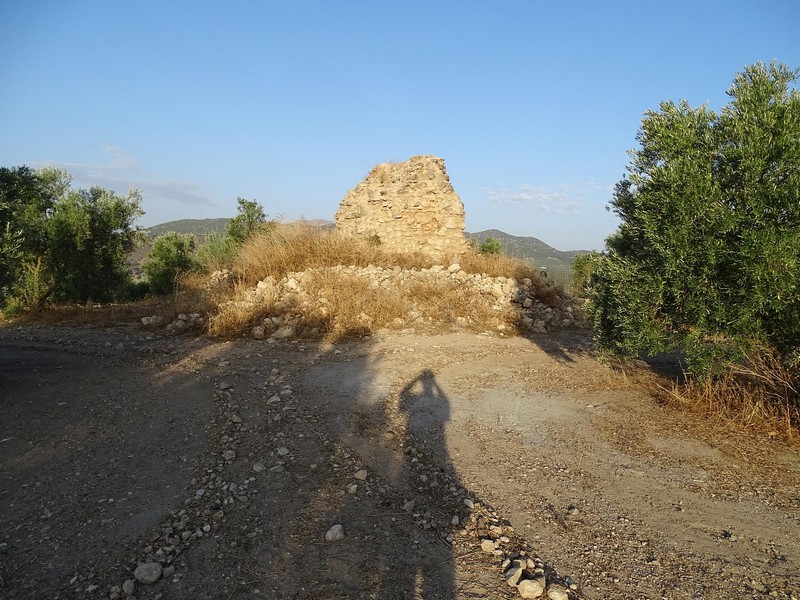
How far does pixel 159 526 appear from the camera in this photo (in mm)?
3154

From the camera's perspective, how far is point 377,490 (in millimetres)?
3635

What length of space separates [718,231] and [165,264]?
52.8ft

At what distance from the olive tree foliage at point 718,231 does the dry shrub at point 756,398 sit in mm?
333

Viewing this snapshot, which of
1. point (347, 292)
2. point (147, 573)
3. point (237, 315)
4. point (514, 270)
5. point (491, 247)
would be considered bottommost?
point (147, 573)

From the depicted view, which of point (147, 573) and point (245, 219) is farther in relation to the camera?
point (245, 219)

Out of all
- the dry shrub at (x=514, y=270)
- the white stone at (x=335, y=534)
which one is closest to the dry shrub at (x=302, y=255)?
the dry shrub at (x=514, y=270)

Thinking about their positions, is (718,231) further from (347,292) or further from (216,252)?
(216,252)

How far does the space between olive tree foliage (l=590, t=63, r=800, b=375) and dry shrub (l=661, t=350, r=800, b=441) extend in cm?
33

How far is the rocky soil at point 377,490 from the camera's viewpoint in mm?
2711

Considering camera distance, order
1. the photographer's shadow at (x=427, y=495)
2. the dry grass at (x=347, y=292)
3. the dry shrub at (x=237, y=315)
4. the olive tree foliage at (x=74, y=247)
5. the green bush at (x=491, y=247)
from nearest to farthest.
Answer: the photographer's shadow at (x=427, y=495) → the dry shrub at (x=237, y=315) → the dry grass at (x=347, y=292) → the olive tree foliage at (x=74, y=247) → the green bush at (x=491, y=247)

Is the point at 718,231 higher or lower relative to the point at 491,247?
lower

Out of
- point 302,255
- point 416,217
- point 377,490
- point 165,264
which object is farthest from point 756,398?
point 165,264

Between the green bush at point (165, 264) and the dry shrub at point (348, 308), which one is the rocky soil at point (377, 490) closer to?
the dry shrub at point (348, 308)

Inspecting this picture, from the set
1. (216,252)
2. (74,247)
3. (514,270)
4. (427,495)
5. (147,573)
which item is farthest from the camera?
(216,252)
